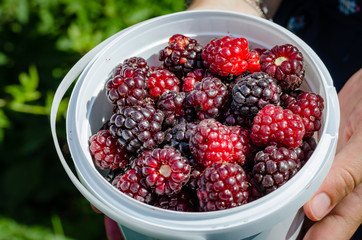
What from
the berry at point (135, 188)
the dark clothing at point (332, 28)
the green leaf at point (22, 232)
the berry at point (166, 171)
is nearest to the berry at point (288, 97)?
the berry at point (166, 171)

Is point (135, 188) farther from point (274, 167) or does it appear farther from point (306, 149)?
point (306, 149)

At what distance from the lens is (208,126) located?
1305 millimetres

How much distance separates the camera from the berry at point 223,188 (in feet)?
3.92

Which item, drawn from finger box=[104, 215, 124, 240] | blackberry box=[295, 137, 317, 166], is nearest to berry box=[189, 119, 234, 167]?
blackberry box=[295, 137, 317, 166]

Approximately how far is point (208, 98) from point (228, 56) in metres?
0.19

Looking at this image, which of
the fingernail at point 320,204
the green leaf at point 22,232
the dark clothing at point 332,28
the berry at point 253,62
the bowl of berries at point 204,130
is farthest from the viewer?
the green leaf at point 22,232

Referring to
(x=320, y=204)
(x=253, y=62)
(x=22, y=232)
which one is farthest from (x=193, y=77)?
(x=22, y=232)

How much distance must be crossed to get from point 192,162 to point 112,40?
66cm

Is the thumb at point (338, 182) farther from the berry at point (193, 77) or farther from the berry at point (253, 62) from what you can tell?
the berry at point (193, 77)

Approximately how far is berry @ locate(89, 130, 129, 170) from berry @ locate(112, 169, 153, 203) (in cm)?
16

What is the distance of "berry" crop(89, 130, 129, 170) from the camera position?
1429 mm

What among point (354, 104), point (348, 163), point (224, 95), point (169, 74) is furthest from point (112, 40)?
point (354, 104)

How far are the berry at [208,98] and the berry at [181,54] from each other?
0.18m

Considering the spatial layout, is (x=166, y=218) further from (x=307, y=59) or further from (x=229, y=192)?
(x=307, y=59)
